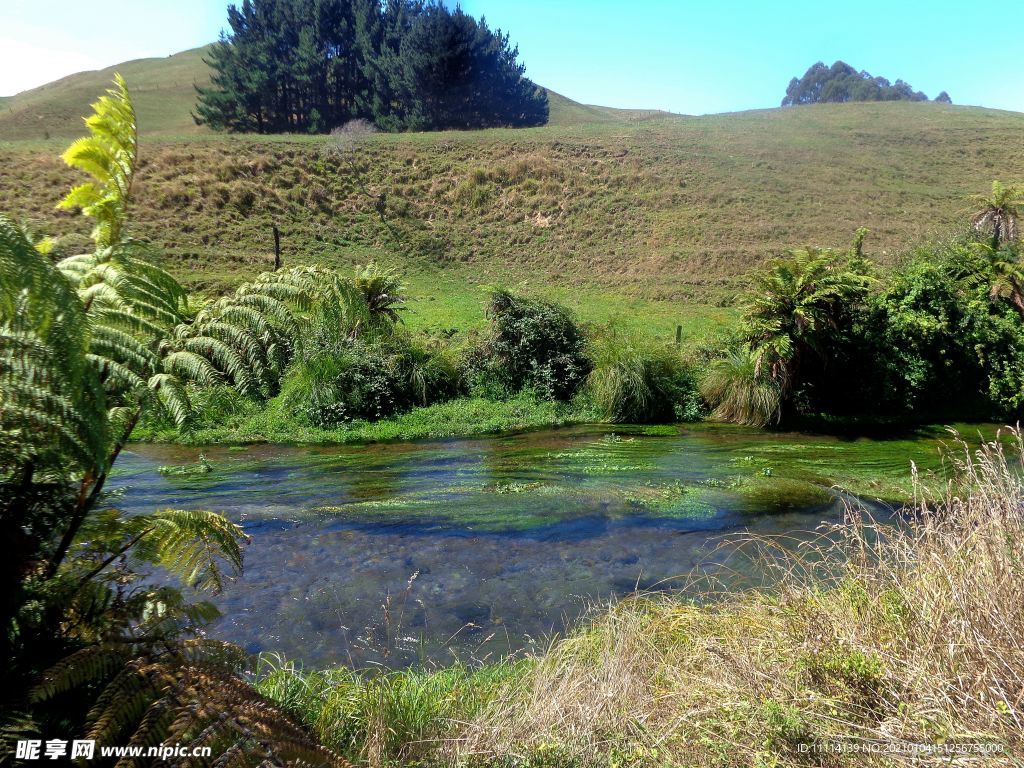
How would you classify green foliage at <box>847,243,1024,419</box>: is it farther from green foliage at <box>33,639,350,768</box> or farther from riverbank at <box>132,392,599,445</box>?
green foliage at <box>33,639,350,768</box>

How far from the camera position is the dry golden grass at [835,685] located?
3.12 m

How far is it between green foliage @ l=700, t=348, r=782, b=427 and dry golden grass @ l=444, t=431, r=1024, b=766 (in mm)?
10814

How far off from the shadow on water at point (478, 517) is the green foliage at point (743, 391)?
2.61ft

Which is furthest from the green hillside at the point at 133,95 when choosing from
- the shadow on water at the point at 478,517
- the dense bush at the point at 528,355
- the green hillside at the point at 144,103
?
the shadow on water at the point at 478,517

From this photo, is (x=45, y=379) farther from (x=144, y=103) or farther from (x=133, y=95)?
(x=133, y=95)

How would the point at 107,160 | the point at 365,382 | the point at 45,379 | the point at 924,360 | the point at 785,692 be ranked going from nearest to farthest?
the point at 45,379 < the point at 785,692 < the point at 107,160 < the point at 365,382 < the point at 924,360

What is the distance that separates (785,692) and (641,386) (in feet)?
39.8

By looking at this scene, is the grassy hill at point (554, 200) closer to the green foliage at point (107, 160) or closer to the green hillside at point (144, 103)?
the green foliage at point (107, 160)

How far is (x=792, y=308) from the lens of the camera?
15164mm

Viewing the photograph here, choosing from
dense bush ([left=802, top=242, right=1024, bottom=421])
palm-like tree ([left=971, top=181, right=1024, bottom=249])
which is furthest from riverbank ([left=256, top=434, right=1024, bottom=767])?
palm-like tree ([left=971, top=181, right=1024, bottom=249])

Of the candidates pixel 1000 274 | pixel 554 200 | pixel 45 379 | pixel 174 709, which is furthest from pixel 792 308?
pixel 554 200

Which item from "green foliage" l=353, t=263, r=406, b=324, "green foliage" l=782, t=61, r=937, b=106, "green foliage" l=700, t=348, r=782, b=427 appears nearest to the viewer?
"green foliage" l=700, t=348, r=782, b=427

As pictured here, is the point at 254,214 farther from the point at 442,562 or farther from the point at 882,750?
the point at 882,750

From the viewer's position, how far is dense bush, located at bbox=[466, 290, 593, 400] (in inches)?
655
